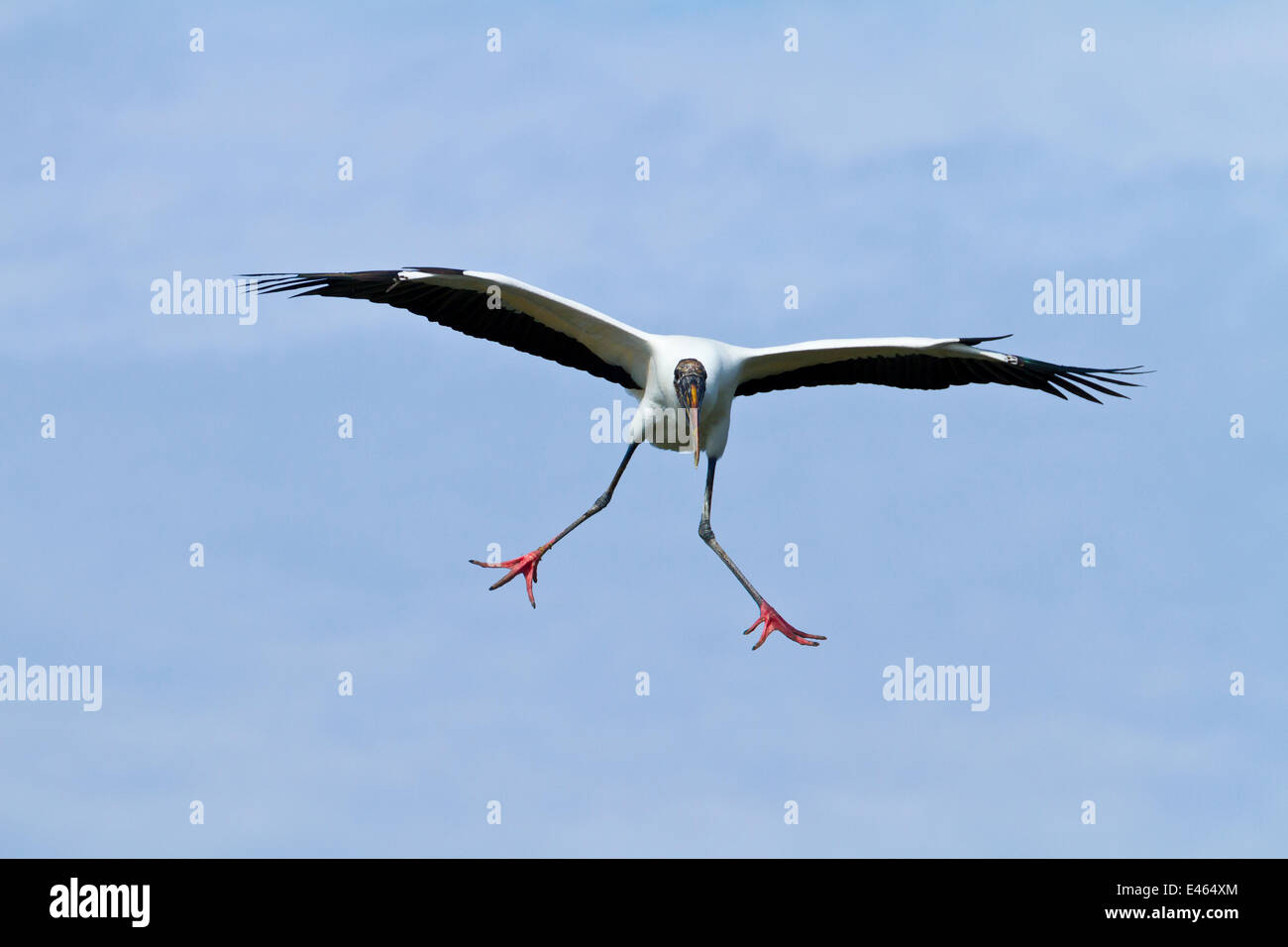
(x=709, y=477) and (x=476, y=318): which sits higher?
(x=476, y=318)

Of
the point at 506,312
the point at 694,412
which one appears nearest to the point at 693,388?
the point at 694,412

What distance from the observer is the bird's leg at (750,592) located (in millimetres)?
19562

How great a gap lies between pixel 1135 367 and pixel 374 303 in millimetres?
8255

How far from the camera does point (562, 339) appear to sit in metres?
19.9

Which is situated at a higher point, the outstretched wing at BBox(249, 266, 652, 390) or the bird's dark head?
the outstretched wing at BBox(249, 266, 652, 390)

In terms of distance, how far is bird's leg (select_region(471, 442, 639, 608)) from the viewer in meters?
19.9

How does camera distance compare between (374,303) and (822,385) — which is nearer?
A: (374,303)

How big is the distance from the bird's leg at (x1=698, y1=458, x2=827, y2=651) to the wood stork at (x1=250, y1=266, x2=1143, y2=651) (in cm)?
1

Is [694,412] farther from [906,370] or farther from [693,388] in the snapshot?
[906,370]

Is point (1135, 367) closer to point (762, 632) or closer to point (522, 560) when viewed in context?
point (762, 632)
